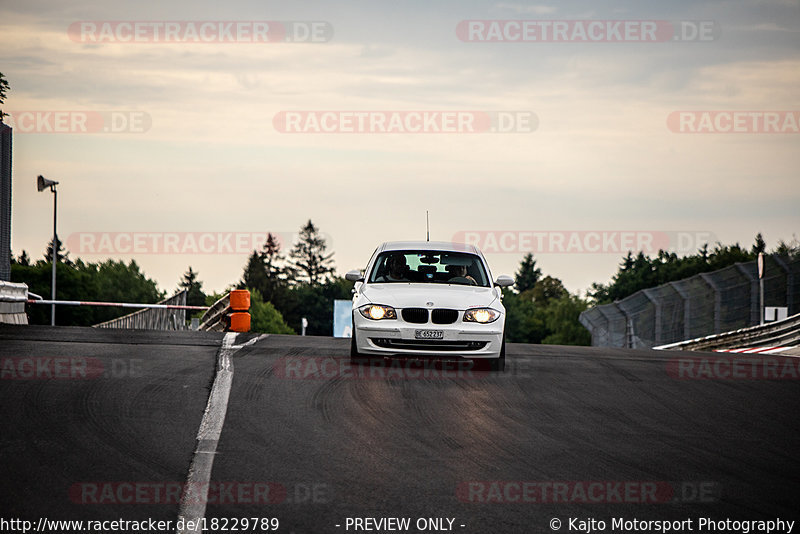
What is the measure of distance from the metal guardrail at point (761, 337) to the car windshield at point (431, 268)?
405 inches

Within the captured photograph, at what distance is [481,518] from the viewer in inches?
234

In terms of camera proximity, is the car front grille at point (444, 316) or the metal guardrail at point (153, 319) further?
the metal guardrail at point (153, 319)

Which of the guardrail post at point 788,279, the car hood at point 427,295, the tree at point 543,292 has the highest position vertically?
the tree at point 543,292

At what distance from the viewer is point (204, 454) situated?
728cm

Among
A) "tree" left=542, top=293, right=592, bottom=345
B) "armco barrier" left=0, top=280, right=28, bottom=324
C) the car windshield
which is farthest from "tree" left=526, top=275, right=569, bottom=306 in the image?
the car windshield

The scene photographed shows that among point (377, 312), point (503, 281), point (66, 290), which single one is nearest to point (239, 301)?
point (503, 281)

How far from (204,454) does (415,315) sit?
5.58 metres

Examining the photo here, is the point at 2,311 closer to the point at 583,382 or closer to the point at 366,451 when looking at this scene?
the point at 583,382

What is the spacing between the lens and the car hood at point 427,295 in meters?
12.6

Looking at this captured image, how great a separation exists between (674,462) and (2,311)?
17877mm

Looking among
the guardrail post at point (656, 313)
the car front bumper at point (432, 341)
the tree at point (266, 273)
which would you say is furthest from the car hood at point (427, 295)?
the tree at point (266, 273)

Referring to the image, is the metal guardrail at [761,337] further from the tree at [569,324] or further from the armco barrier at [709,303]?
the tree at [569,324]

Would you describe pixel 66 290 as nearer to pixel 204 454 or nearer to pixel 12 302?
pixel 12 302

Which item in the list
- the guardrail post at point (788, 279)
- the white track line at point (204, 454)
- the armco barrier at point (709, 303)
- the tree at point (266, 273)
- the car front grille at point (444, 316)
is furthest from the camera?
the tree at point (266, 273)
